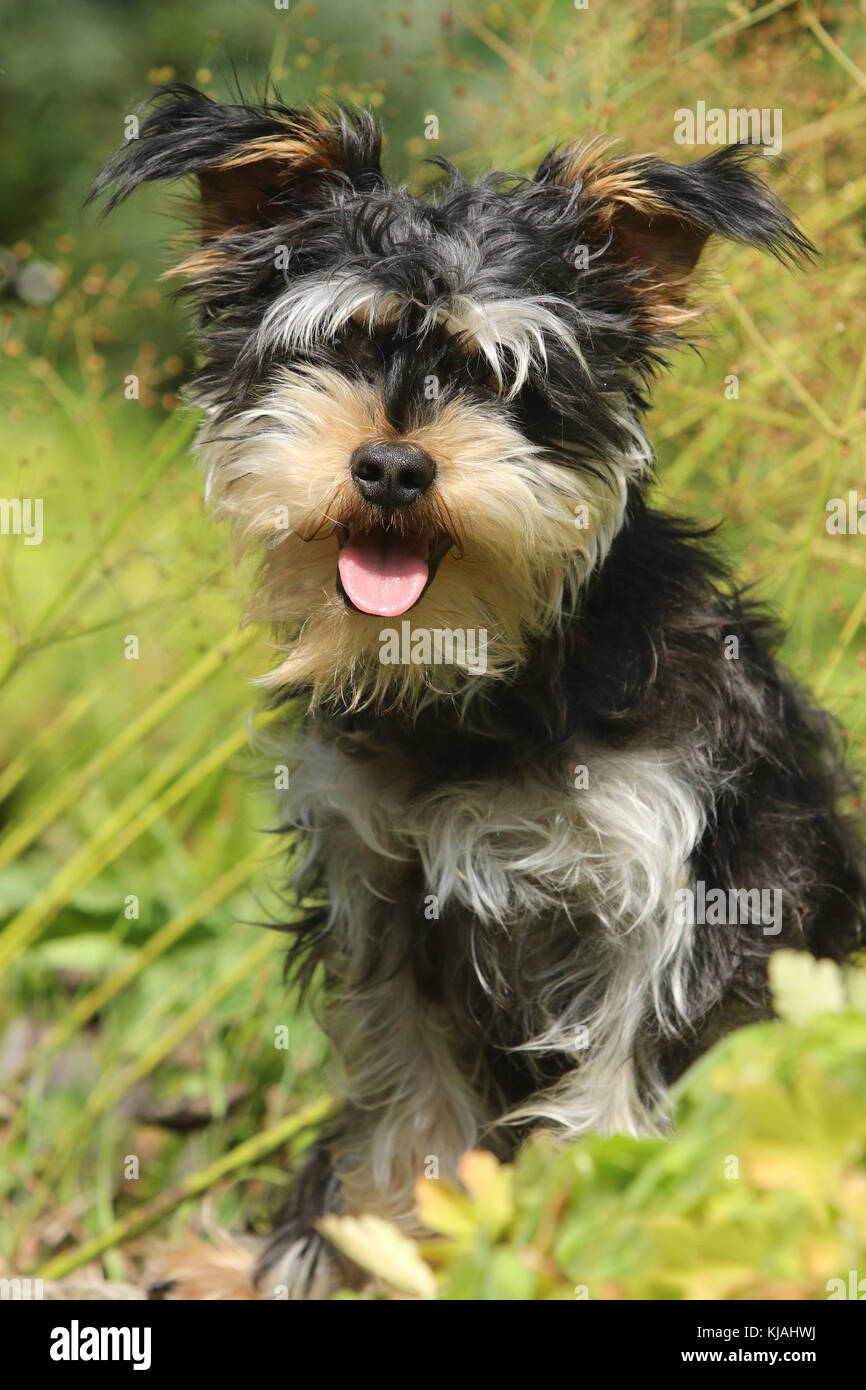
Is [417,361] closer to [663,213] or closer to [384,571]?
[384,571]

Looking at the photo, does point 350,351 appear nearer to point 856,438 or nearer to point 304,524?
point 304,524

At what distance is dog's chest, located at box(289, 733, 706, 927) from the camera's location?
2.68 metres

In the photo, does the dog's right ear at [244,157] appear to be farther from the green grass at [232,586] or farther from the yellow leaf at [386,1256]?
the yellow leaf at [386,1256]

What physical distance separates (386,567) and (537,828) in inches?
23.3

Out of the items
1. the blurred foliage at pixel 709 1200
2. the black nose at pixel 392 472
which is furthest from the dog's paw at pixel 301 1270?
the blurred foliage at pixel 709 1200

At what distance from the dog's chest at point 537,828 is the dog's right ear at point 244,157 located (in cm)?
114

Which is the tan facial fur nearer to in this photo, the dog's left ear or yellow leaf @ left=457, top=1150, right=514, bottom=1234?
the dog's left ear

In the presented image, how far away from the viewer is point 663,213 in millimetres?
2662

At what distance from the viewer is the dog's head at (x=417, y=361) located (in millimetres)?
2498

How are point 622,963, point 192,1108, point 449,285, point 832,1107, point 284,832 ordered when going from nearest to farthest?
point 832,1107 < point 449,285 < point 622,963 < point 284,832 < point 192,1108

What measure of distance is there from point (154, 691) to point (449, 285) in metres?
1.69

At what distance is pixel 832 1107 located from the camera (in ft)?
3.87
